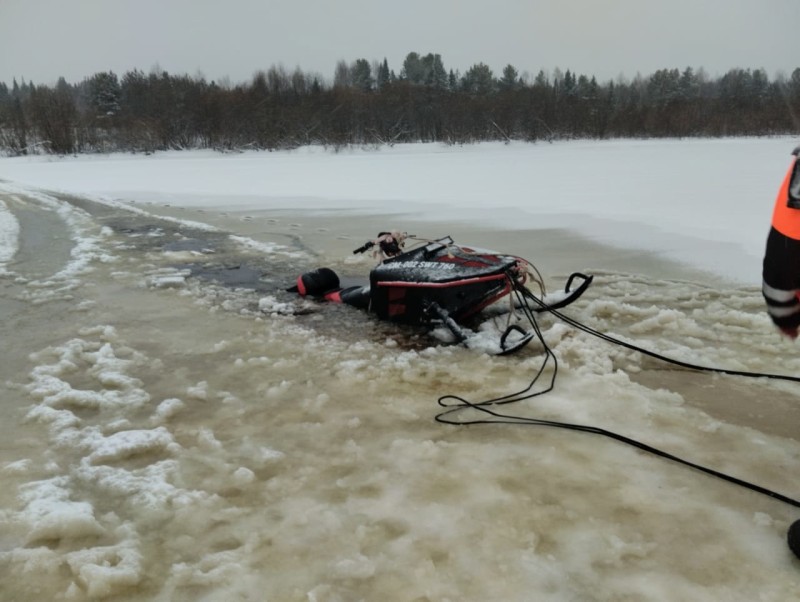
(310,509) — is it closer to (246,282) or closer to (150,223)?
(246,282)

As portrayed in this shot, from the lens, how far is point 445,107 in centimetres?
4153

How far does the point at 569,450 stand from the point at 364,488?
84cm

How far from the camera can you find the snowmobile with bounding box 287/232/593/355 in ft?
11.6

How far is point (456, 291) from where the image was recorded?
3557 mm

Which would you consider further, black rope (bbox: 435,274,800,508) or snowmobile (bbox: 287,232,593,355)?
snowmobile (bbox: 287,232,593,355)

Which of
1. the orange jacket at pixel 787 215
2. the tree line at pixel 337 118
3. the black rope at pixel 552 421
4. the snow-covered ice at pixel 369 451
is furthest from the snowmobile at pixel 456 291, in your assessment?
the tree line at pixel 337 118

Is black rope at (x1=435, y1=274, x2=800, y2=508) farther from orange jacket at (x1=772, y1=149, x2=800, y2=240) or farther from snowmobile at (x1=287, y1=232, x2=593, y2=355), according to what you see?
orange jacket at (x1=772, y1=149, x2=800, y2=240)

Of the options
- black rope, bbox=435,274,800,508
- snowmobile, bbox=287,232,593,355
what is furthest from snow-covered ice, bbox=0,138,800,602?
snowmobile, bbox=287,232,593,355

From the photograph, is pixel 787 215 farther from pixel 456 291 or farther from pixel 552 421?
pixel 456 291

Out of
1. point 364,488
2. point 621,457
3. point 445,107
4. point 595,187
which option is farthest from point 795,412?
point 445,107

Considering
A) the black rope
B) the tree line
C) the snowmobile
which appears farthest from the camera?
the tree line

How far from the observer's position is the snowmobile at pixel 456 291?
139 inches

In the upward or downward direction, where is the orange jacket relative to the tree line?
downward

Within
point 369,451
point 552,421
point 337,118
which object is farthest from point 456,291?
point 337,118
